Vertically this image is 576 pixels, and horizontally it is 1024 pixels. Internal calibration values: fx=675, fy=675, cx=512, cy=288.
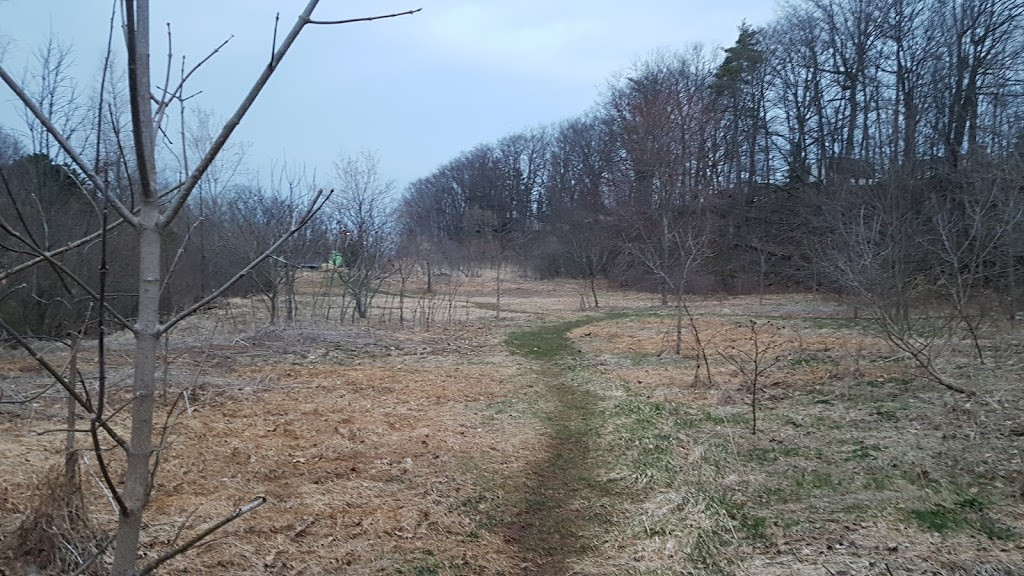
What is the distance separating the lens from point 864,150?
27.2 metres

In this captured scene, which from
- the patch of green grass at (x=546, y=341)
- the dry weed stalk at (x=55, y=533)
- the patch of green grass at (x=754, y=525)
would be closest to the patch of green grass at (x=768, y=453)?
the patch of green grass at (x=754, y=525)

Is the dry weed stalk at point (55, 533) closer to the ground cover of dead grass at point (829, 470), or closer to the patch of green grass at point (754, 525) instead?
the ground cover of dead grass at point (829, 470)

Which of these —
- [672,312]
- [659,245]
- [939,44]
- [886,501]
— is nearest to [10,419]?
[886,501]

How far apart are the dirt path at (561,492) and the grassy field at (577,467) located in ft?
0.08

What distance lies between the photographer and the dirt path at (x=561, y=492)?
16.0 feet

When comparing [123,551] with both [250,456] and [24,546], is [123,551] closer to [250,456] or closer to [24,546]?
[24,546]

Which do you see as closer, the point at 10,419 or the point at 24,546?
the point at 24,546

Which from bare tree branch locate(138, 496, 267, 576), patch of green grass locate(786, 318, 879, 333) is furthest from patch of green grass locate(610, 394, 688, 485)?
patch of green grass locate(786, 318, 879, 333)

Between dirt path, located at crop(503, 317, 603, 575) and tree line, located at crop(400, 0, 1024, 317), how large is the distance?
9194mm

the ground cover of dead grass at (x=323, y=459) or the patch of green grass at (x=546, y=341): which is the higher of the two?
the patch of green grass at (x=546, y=341)

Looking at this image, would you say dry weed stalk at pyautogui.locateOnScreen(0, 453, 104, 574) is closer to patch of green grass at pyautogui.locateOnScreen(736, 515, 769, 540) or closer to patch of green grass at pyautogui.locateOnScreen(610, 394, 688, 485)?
patch of green grass at pyautogui.locateOnScreen(736, 515, 769, 540)

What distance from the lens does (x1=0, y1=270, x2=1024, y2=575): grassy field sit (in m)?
4.55

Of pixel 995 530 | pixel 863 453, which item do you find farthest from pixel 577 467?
pixel 995 530

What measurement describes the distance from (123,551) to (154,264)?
636 mm
